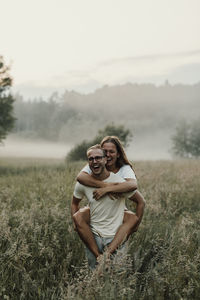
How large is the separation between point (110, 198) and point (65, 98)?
163 metres

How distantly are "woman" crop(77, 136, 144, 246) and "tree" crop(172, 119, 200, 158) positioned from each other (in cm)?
6984

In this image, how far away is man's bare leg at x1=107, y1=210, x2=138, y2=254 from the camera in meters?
3.18

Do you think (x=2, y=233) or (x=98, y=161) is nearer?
(x=98, y=161)

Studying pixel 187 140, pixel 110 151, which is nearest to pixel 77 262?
pixel 110 151

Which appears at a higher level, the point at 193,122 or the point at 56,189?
the point at 193,122

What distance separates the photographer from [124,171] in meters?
3.56

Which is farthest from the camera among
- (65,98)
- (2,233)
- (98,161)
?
(65,98)

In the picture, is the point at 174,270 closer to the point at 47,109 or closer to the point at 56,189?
the point at 56,189

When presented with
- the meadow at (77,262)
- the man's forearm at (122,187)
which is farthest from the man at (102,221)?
the meadow at (77,262)

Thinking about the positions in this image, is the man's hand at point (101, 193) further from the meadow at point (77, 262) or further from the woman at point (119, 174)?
the meadow at point (77, 262)

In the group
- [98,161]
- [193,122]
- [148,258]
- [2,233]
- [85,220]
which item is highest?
[193,122]

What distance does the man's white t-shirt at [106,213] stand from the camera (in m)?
3.29

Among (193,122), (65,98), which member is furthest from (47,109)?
(193,122)

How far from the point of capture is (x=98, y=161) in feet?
10.4
